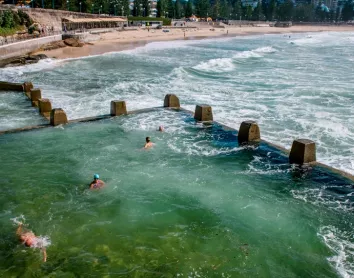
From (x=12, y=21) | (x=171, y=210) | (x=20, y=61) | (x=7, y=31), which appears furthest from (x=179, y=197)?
(x=12, y=21)

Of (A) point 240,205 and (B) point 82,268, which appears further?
(A) point 240,205

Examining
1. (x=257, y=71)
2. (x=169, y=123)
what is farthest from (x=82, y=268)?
(x=257, y=71)

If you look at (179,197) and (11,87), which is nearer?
(179,197)

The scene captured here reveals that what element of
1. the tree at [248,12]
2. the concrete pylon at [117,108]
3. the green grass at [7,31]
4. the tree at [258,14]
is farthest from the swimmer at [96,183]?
the tree at [258,14]

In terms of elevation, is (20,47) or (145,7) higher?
(145,7)

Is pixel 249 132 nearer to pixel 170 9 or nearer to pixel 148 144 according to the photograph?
pixel 148 144

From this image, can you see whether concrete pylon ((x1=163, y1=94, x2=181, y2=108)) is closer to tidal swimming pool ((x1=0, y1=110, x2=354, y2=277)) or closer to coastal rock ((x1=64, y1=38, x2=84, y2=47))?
tidal swimming pool ((x1=0, y1=110, x2=354, y2=277))

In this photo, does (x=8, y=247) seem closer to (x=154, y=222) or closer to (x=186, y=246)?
(x=154, y=222)

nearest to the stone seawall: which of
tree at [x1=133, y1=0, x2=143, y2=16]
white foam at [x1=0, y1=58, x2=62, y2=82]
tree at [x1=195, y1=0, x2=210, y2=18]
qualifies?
white foam at [x1=0, y1=58, x2=62, y2=82]
